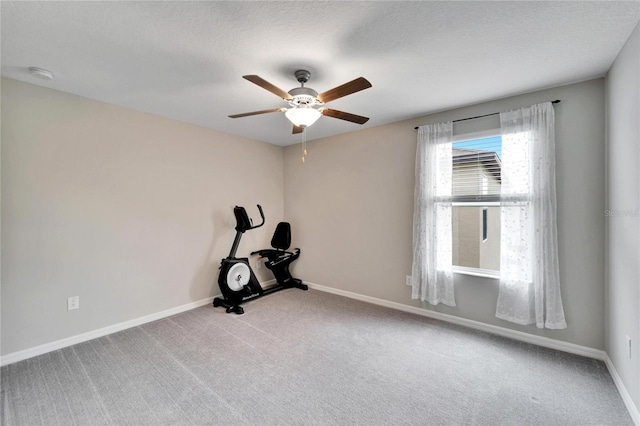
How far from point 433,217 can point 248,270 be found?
8.39 feet

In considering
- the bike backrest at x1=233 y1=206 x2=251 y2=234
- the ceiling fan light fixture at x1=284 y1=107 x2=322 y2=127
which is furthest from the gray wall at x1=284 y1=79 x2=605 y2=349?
the ceiling fan light fixture at x1=284 y1=107 x2=322 y2=127

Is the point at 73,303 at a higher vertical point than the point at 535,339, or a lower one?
higher

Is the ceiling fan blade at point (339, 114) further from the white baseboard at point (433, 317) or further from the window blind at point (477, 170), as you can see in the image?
the white baseboard at point (433, 317)

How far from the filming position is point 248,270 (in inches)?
151

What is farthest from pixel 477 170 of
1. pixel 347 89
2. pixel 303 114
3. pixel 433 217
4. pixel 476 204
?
pixel 303 114

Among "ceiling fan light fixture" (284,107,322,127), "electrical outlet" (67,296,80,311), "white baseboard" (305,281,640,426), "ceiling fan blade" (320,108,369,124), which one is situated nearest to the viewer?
"white baseboard" (305,281,640,426)

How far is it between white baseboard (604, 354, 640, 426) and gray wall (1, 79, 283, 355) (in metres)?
4.08

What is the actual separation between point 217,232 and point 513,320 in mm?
3689

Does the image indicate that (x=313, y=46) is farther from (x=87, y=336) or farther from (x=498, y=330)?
(x=87, y=336)

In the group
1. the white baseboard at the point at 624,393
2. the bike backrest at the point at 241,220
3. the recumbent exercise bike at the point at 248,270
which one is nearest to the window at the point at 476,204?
the white baseboard at the point at 624,393

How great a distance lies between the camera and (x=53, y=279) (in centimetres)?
254

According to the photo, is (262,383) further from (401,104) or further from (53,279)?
(401,104)

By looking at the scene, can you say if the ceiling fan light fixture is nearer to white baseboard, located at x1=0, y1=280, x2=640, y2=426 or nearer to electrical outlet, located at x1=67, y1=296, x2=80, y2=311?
white baseboard, located at x1=0, y1=280, x2=640, y2=426

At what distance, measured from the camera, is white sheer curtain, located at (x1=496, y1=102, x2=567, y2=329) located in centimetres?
246
